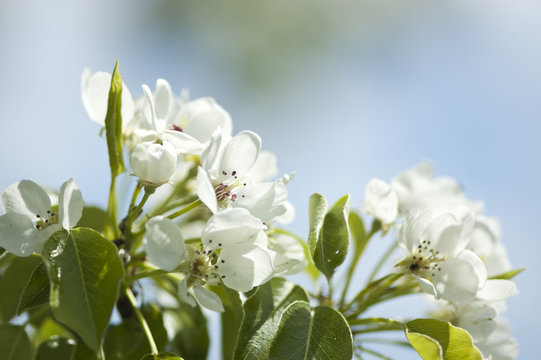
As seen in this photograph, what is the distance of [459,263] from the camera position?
1.39m

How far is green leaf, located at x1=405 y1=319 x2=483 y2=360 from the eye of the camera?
120cm

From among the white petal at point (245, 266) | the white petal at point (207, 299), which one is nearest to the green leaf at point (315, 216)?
the white petal at point (245, 266)

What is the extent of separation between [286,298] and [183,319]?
2.05ft

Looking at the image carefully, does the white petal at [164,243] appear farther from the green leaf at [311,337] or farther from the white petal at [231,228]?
the green leaf at [311,337]

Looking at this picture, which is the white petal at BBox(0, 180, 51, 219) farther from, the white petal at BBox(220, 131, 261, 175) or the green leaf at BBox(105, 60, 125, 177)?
the white petal at BBox(220, 131, 261, 175)

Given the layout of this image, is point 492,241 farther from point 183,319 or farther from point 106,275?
point 106,275

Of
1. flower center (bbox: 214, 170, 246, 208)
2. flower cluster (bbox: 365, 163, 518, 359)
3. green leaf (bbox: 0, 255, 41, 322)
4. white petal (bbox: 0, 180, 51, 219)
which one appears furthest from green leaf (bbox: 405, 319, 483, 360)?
green leaf (bbox: 0, 255, 41, 322)

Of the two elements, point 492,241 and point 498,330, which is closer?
point 498,330

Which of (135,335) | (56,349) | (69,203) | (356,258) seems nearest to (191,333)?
(135,335)

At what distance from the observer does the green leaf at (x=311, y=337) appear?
3.95 feet

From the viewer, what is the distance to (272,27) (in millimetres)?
9133

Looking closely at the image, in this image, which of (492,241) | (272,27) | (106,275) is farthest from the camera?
(272,27)

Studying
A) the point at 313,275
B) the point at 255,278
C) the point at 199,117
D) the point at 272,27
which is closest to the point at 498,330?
the point at 313,275

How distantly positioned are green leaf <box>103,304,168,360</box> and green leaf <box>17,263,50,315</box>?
1.48 feet
